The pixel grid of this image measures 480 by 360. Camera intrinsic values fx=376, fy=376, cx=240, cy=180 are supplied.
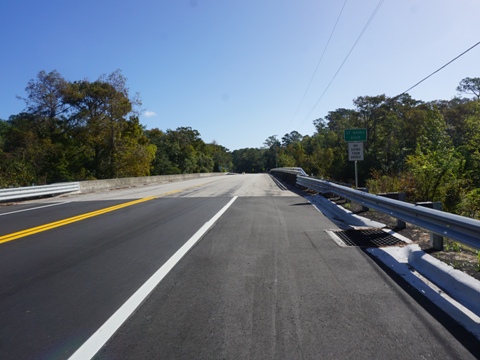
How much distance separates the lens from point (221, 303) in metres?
4.37

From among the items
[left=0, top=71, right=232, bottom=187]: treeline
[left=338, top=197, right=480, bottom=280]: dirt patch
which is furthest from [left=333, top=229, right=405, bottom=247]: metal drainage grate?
[left=0, top=71, right=232, bottom=187]: treeline

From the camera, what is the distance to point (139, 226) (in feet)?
32.0

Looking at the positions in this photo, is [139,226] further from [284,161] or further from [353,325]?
[284,161]

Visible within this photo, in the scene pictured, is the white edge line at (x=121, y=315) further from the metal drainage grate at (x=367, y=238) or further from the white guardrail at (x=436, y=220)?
the white guardrail at (x=436, y=220)

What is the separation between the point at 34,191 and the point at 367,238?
18.4 metres

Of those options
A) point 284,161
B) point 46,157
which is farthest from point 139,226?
point 284,161

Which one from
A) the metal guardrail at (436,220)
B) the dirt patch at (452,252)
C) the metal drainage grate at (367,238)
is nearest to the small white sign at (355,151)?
the metal guardrail at (436,220)

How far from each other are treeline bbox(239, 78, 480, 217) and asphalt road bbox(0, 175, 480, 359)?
9871 millimetres

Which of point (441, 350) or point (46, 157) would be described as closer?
point (441, 350)

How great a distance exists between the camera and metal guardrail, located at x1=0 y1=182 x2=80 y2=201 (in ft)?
60.5

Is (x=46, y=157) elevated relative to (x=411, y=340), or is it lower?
elevated

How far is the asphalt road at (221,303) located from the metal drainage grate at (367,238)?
1.56ft

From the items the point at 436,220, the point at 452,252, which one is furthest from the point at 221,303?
the point at 452,252

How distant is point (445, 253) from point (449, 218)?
1060mm
